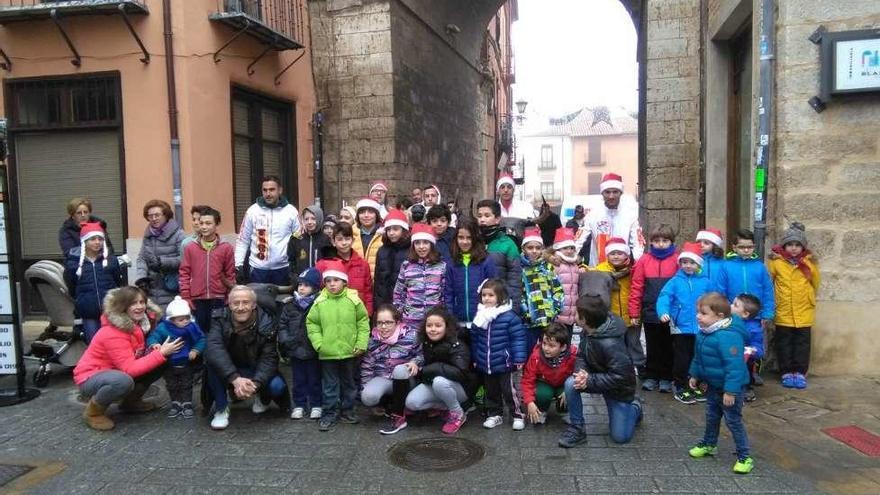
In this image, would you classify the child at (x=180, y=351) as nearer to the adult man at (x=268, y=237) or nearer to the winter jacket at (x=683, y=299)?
the adult man at (x=268, y=237)

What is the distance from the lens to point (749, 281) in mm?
5695

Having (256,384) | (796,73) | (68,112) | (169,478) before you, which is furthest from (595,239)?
(68,112)

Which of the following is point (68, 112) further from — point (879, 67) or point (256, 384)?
point (879, 67)

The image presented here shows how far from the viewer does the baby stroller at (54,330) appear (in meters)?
6.42

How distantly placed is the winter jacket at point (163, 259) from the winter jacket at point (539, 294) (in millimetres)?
3421

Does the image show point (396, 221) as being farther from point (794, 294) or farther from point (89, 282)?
point (794, 294)

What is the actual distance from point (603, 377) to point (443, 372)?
1.18 metres

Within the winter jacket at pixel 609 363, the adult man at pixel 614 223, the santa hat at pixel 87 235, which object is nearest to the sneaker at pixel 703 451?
the winter jacket at pixel 609 363

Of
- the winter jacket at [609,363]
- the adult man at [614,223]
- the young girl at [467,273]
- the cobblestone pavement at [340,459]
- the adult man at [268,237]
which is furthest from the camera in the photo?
the adult man at [268,237]

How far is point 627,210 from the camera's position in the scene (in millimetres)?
6488

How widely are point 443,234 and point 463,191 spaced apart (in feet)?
36.9

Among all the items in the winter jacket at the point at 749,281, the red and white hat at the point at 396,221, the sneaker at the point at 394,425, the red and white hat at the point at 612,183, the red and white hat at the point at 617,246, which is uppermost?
the red and white hat at the point at 612,183

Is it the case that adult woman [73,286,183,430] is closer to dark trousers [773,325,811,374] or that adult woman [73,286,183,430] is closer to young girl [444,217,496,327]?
young girl [444,217,496,327]

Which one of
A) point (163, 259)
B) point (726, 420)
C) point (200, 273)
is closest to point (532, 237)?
point (726, 420)
